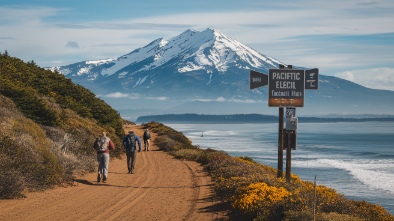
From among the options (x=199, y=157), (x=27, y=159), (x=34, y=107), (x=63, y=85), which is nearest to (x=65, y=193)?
(x=27, y=159)

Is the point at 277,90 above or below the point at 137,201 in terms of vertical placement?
above

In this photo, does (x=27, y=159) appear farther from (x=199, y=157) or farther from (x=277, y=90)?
(x=199, y=157)

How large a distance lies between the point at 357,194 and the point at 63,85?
18.1 meters

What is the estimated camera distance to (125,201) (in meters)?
14.1

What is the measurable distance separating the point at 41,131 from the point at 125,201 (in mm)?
5357

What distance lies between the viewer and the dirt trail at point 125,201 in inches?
482

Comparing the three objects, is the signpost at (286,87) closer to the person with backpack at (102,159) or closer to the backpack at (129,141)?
the person with backpack at (102,159)

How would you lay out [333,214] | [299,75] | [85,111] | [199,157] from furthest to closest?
1. [85,111]
2. [199,157]
3. [299,75]
4. [333,214]

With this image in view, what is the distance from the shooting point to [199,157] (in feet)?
83.4

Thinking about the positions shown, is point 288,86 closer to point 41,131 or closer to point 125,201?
point 125,201

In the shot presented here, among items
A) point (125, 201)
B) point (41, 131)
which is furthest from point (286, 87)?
point (41, 131)

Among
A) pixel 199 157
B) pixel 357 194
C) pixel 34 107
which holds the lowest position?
pixel 357 194

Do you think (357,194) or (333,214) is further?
(357,194)

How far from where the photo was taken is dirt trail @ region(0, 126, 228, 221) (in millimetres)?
12250
